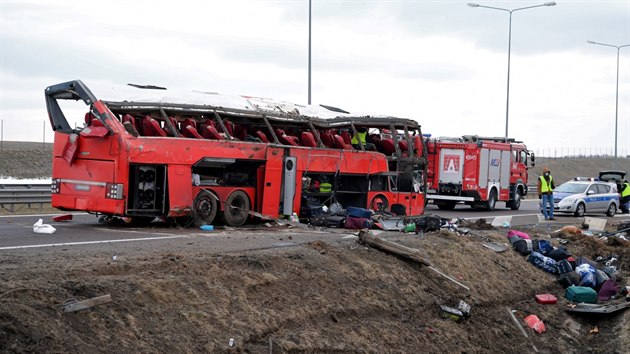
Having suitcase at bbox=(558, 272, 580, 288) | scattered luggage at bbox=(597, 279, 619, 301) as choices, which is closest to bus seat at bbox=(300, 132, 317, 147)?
suitcase at bbox=(558, 272, 580, 288)

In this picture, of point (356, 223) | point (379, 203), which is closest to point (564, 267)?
point (356, 223)

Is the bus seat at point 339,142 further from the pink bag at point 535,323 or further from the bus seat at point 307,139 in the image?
the pink bag at point 535,323

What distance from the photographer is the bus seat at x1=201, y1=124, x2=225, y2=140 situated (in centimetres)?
1789

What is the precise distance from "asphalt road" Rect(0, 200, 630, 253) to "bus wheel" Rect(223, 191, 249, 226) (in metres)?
0.47

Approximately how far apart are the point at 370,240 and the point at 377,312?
227 centimetres

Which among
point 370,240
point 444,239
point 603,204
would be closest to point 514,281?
point 444,239

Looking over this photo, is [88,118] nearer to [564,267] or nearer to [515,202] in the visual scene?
[564,267]

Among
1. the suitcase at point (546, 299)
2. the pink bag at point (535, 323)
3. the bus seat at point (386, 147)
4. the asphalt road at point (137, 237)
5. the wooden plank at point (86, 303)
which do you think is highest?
the bus seat at point (386, 147)

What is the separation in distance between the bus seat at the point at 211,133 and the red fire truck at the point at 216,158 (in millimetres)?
26

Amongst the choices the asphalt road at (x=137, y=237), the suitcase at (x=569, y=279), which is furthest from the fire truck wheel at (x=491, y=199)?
the suitcase at (x=569, y=279)

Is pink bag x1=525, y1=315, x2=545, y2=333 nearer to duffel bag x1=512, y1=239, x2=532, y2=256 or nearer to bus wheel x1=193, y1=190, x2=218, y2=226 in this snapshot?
duffel bag x1=512, y1=239, x2=532, y2=256

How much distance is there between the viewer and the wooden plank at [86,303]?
7.45m

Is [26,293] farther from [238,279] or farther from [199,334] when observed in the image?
[238,279]

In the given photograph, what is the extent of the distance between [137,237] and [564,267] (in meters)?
8.43
